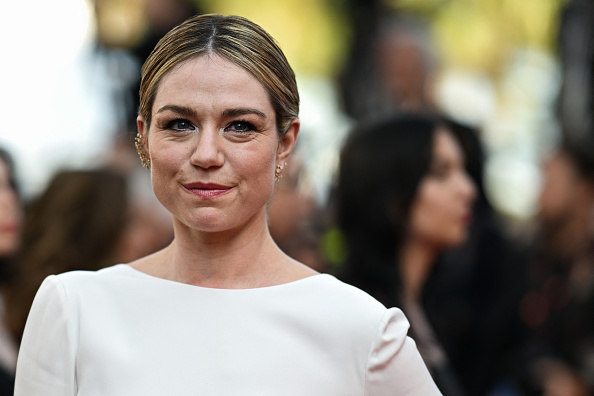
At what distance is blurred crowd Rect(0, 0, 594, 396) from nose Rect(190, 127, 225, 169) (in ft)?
5.20

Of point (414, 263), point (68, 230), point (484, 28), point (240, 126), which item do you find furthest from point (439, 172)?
point (484, 28)

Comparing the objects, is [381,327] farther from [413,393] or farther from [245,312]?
[245,312]

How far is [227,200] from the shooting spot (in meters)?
2.49

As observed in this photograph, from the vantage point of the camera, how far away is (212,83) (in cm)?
245

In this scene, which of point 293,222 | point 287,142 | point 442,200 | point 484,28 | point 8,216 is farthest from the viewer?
point 484,28

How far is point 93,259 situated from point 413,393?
7.02ft

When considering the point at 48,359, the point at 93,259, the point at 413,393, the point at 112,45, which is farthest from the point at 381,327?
the point at 112,45

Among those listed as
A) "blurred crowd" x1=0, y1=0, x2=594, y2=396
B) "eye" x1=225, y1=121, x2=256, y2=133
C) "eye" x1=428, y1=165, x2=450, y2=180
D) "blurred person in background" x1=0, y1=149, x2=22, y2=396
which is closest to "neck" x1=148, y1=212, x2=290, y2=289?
"eye" x1=225, y1=121, x2=256, y2=133

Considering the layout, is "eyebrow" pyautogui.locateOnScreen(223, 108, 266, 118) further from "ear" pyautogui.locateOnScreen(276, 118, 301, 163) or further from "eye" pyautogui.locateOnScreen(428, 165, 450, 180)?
"eye" pyautogui.locateOnScreen(428, 165, 450, 180)

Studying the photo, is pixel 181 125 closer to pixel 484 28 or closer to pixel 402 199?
pixel 402 199

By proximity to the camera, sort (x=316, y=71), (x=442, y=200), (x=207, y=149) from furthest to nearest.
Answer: (x=316, y=71), (x=442, y=200), (x=207, y=149)

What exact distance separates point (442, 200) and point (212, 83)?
2100 mm

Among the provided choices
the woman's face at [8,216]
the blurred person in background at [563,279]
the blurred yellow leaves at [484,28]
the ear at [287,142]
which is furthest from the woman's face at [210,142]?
the blurred yellow leaves at [484,28]

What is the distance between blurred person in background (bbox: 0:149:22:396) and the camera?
13.0ft
